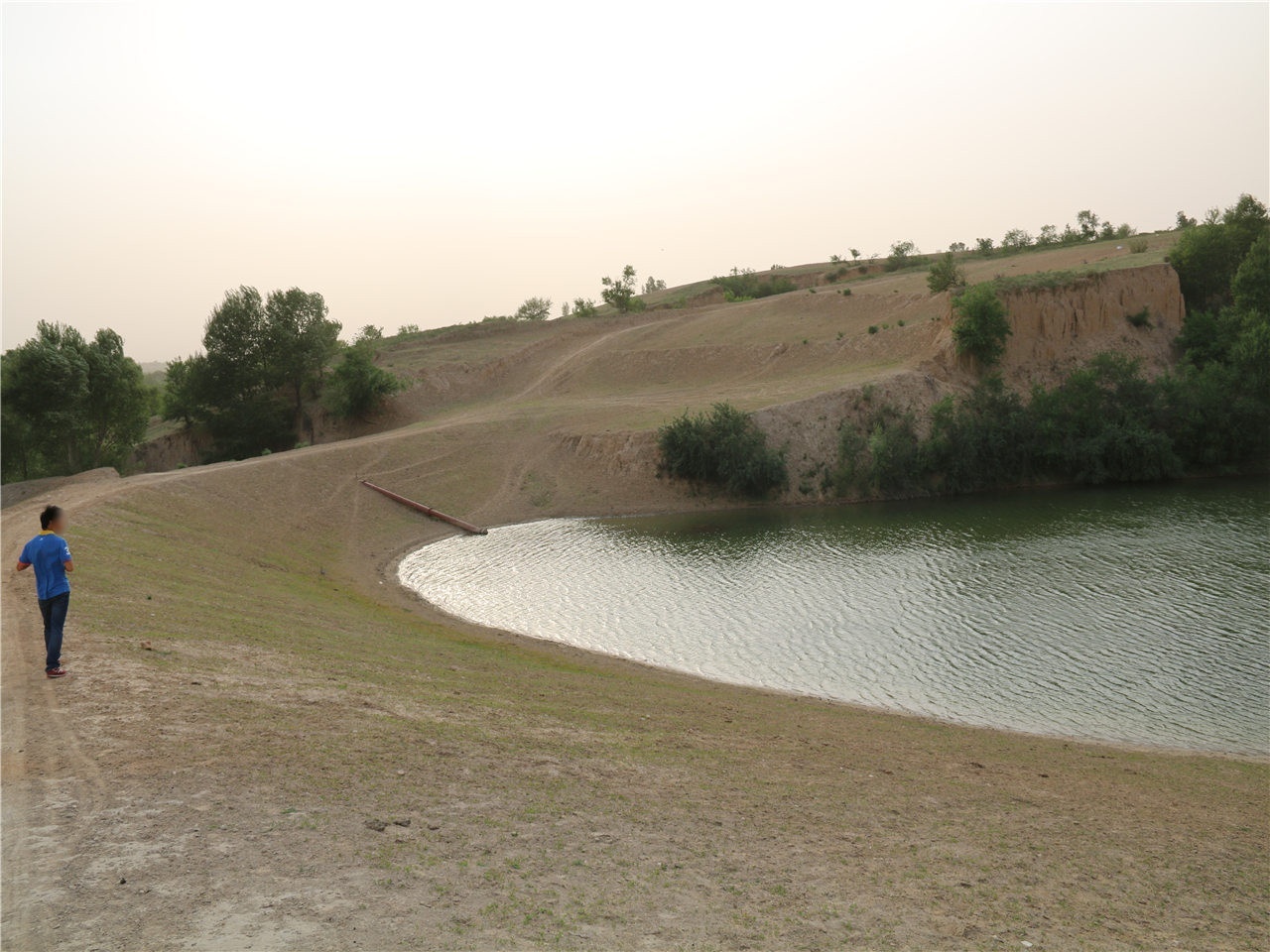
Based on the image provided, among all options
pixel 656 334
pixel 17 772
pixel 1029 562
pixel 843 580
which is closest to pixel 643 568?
pixel 843 580

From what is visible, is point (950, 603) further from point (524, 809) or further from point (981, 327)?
point (981, 327)

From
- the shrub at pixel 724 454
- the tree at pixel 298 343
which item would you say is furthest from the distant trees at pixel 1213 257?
the tree at pixel 298 343

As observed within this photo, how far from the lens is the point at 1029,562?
2789 centimetres

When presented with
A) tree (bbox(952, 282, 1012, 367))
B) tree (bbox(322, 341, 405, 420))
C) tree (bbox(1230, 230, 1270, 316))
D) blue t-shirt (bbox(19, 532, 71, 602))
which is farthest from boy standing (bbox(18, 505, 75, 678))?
tree (bbox(1230, 230, 1270, 316))

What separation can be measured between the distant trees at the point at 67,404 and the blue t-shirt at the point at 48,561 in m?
41.4

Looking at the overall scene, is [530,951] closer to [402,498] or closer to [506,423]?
[402,498]

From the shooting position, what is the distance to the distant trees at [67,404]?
1848 inches

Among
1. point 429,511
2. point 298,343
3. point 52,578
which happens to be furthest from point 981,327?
point 52,578

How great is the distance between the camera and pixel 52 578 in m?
12.5

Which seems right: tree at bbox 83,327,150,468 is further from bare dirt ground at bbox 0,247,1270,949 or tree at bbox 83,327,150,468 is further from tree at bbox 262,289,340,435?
bare dirt ground at bbox 0,247,1270,949

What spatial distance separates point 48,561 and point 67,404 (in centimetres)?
4290

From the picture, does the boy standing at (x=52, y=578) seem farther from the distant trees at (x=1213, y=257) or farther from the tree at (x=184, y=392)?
the distant trees at (x=1213, y=257)

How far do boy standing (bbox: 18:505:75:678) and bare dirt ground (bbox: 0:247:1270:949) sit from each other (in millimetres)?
537

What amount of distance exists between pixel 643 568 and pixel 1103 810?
801 inches
